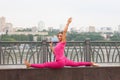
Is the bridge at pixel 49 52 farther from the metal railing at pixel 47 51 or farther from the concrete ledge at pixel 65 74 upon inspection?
the concrete ledge at pixel 65 74

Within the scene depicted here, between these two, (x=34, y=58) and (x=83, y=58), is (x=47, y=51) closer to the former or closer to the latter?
(x=34, y=58)

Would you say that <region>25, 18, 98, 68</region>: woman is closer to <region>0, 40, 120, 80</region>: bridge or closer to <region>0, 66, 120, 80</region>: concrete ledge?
<region>0, 66, 120, 80</region>: concrete ledge

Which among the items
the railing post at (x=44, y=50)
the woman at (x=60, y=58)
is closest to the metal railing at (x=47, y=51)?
the railing post at (x=44, y=50)

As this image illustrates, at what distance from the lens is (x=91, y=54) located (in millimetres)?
9680

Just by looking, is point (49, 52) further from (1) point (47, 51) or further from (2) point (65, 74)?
(2) point (65, 74)

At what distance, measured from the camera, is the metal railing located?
9.48 meters

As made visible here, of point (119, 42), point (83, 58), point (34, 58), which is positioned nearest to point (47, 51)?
point (34, 58)

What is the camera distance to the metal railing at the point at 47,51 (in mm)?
9477

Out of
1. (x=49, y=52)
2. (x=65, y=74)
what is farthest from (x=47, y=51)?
(x=65, y=74)

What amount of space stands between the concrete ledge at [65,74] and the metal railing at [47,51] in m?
4.55

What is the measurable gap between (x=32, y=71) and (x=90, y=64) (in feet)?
2.64

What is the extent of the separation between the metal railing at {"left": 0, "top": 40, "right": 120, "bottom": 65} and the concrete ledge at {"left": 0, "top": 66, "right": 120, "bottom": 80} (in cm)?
455

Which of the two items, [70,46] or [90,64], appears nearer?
[90,64]

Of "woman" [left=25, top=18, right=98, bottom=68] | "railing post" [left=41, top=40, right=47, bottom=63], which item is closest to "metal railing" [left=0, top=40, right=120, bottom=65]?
"railing post" [left=41, top=40, right=47, bottom=63]
